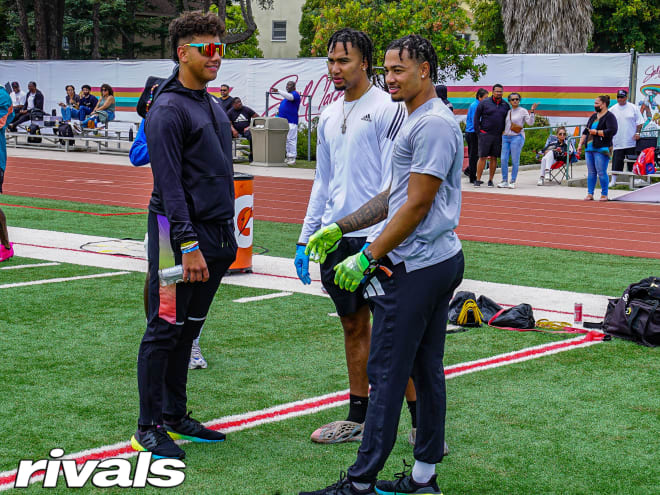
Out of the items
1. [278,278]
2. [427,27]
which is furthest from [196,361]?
[427,27]

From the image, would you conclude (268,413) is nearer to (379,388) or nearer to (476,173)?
(379,388)

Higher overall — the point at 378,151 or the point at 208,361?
the point at 378,151

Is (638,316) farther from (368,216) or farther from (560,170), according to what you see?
(560,170)

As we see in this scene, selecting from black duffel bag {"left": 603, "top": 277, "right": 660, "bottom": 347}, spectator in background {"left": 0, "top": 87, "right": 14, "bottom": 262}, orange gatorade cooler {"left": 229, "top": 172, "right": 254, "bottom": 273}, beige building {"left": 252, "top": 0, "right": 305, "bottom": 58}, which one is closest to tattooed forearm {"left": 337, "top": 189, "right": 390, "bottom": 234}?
black duffel bag {"left": 603, "top": 277, "right": 660, "bottom": 347}

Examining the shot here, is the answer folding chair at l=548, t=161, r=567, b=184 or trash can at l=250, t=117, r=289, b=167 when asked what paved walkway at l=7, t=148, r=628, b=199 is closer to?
folding chair at l=548, t=161, r=567, b=184

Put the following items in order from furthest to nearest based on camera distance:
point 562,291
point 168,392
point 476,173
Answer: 1. point 476,173
2. point 562,291
3. point 168,392

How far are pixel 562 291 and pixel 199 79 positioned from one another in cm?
560

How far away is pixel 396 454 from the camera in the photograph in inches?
188

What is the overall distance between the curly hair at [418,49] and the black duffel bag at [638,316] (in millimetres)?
3748

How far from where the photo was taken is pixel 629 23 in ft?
136

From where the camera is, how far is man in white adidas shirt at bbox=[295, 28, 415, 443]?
495cm

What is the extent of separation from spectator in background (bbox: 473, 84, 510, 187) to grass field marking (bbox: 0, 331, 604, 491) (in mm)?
12123

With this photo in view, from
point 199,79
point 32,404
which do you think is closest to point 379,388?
point 199,79

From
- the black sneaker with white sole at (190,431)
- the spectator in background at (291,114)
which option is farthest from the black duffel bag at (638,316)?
the spectator in background at (291,114)
